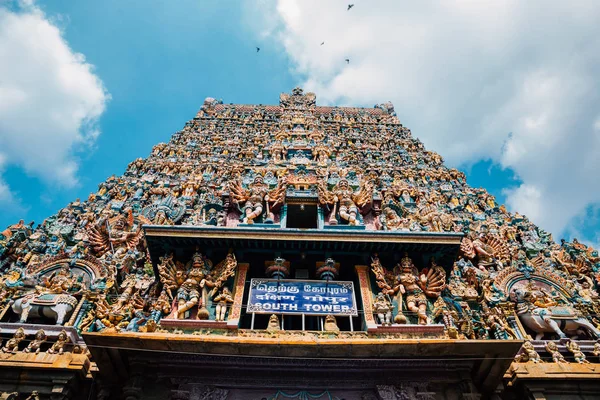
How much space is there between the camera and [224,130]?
24344 millimetres

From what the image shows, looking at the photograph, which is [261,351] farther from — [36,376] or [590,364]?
[590,364]

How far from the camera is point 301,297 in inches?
408

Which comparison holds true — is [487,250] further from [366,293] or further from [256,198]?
[256,198]

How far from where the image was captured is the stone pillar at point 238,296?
9.66m

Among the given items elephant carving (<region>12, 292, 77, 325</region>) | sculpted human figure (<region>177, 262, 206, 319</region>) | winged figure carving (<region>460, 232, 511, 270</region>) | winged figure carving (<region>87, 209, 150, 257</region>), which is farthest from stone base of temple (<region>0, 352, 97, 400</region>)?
winged figure carving (<region>460, 232, 511, 270</region>)

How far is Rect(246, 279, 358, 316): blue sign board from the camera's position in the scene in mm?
10055

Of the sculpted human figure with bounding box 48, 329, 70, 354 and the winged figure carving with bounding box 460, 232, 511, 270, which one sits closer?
the sculpted human figure with bounding box 48, 329, 70, 354

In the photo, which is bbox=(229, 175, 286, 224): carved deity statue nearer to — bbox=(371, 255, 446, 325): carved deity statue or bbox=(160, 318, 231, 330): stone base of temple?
bbox=(160, 318, 231, 330): stone base of temple

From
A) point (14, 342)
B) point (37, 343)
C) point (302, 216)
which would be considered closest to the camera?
point (14, 342)

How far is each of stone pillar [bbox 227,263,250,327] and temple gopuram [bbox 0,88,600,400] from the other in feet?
0.13

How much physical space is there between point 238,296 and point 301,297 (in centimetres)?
161

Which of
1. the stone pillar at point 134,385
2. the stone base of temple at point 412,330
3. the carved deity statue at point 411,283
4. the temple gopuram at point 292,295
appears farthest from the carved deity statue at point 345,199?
the stone pillar at point 134,385

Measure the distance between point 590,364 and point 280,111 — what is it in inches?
863

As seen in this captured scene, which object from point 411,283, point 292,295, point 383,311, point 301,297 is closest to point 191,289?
point 292,295
